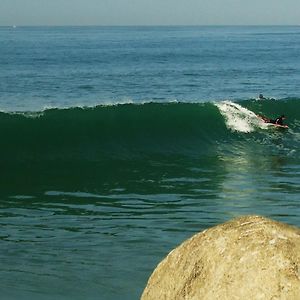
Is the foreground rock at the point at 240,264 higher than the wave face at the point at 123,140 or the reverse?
higher

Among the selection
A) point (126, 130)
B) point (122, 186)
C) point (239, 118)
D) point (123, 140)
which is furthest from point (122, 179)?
point (239, 118)

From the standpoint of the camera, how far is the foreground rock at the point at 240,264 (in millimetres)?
4270

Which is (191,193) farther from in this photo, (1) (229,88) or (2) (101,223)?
(1) (229,88)

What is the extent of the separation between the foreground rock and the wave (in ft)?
54.5

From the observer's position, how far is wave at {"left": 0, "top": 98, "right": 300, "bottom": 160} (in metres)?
22.5

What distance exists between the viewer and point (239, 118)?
29109mm

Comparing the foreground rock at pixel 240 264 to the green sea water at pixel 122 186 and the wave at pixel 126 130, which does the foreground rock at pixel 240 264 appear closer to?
the green sea water at pixel 122 186

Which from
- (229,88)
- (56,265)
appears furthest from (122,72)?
(56,265)

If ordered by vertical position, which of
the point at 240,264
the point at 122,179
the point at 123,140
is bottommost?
the point at 123,140

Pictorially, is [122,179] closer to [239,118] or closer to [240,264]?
[239,118]

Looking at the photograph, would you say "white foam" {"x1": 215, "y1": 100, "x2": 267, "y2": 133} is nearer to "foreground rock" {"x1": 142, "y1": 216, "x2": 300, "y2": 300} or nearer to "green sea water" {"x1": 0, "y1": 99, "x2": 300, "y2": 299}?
"green sea water" {"x1": 0, "y1": 99, "x2": 300, "y2": 299}

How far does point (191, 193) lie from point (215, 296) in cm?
1121

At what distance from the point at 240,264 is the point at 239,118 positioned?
25.0 meters

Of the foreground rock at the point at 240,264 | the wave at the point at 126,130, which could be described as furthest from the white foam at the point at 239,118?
the foreground rock at the point at 240,264
